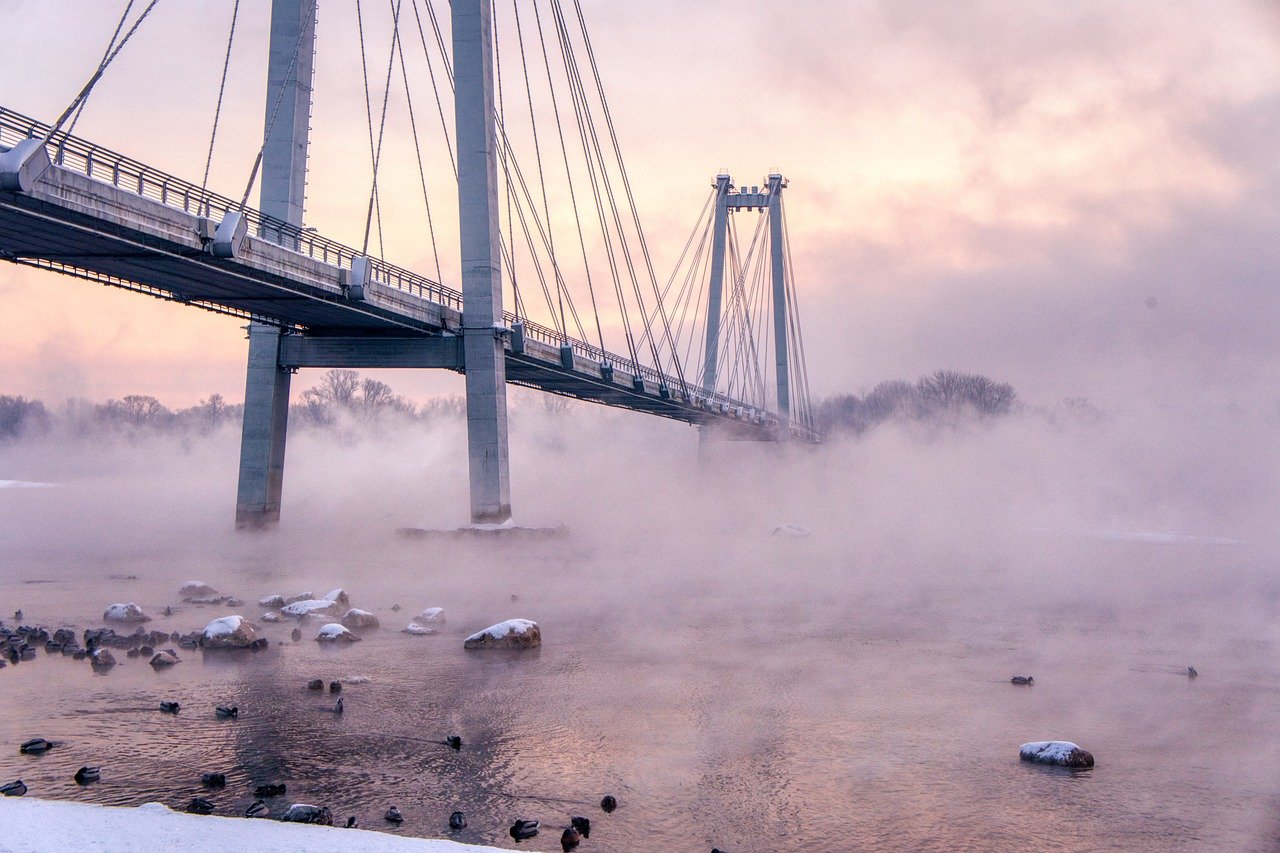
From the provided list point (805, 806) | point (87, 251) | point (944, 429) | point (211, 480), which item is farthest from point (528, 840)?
point (211, 480)

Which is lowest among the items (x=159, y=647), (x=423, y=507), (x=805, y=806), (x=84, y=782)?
(x=805, y=806)

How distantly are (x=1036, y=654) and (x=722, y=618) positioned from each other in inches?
273

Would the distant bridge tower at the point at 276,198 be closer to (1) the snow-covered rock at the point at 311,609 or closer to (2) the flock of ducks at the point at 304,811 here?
(1) the snow-covered rock at the point at 311,609

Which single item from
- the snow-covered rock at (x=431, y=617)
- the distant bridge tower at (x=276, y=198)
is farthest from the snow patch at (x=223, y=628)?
the distant bridge tower at (x=276, y=198)

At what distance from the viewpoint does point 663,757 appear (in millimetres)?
11836

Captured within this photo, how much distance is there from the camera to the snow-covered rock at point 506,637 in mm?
18672

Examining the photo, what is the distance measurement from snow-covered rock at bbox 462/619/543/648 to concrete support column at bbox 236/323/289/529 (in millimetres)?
26877

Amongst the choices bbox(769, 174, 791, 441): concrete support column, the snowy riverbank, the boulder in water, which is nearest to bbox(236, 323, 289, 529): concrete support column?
the snowy riverbank

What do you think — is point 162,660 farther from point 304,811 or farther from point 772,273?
point 772,273

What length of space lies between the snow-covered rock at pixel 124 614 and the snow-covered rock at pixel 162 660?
487 centimetres

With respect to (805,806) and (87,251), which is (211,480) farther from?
(805,806)

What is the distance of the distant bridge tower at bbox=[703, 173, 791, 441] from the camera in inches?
3952

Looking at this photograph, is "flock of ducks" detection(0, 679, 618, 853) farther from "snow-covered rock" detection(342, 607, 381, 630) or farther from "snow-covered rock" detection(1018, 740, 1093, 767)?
"snow-covered rock" detection(342, 607, 381, 630)

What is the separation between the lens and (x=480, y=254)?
40.9m
